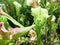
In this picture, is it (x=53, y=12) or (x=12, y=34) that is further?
(x=53, y=12)

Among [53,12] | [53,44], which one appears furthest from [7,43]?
[53,12]

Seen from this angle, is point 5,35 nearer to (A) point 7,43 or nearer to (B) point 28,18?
(A) point 7,43

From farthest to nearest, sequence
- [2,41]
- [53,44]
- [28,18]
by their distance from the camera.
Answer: [28,18] < [53,44] < [2,41]

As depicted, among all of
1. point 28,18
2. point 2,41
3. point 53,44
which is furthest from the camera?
point 28,18

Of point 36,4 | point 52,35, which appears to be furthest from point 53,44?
point 36,4

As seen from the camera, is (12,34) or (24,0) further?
(24,0)

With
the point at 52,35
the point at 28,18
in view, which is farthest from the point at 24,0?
the point at 52,35

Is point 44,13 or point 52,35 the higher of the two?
point 44,13

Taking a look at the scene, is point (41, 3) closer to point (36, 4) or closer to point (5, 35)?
point (36, 4)
